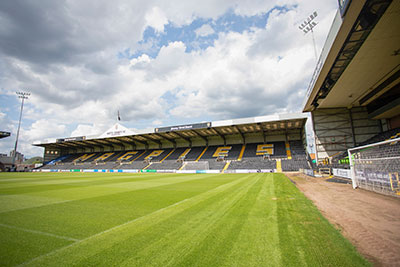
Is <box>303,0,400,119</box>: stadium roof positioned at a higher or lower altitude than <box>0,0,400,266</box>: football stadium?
higher

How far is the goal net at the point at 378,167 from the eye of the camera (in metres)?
7.39

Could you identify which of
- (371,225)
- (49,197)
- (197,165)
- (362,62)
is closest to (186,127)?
(197,165)

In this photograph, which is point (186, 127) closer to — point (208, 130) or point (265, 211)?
point (208, 130)

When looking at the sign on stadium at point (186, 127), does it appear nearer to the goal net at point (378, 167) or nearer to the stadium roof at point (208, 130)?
the stadium roof at point (208, 130)

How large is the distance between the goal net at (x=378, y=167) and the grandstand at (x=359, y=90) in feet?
0.14

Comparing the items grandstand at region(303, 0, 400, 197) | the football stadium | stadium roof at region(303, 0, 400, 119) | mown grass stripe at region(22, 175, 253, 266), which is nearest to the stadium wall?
grandstand at region(303, 0, 400, 197)

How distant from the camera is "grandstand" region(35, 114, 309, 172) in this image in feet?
99.5

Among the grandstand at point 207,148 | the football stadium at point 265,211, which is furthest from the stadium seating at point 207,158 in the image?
the football stadium at point 265,211

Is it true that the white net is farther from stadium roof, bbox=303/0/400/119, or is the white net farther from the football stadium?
stadium roof, bbox=303/0/400/119

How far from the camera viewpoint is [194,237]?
3527 millimetres

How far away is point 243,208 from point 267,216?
1.00 m

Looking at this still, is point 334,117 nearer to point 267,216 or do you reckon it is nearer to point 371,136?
point 371,136

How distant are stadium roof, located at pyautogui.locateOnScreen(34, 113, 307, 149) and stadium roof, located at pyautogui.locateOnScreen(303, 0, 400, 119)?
21.8ft

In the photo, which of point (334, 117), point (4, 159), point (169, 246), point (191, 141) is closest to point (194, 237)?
point (169, 246)
